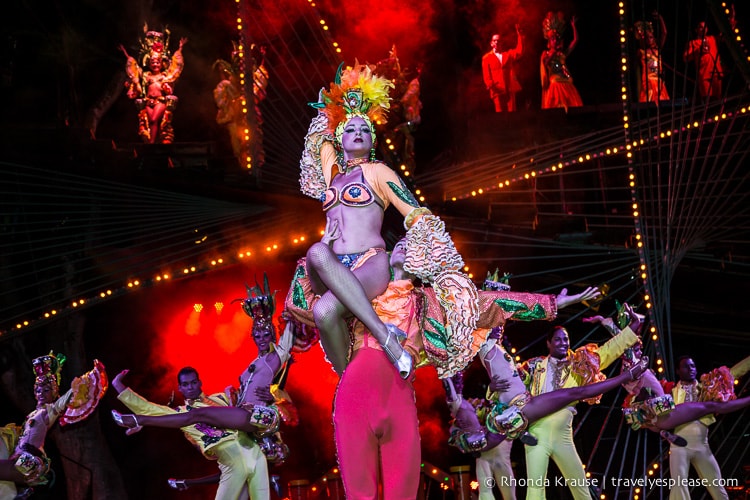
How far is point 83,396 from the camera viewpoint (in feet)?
23.8

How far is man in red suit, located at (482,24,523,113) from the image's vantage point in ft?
41.7

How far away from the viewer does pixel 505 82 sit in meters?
12.8

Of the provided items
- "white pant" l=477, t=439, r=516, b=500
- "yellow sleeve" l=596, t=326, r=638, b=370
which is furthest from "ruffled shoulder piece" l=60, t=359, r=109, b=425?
"yellow sleeve" l=596, t=326, r=638, b=370

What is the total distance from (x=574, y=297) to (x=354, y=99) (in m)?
1.54

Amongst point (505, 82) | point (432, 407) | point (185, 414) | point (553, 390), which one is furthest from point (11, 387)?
point (505, 82)

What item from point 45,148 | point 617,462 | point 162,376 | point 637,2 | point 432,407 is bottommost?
point 617,462

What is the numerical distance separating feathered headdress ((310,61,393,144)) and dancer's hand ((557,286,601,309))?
1.30 m

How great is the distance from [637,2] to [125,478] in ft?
31.0

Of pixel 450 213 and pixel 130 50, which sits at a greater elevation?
pixel 130 50

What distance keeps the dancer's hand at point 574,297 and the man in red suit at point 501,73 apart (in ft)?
25.5

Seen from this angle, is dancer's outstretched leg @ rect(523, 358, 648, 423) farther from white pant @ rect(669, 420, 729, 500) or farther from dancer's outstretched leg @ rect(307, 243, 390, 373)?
dancer's outstretched leg @ rect(307, 243, 390, 373)

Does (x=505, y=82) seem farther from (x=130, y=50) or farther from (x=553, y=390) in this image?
(x=553, y=390)

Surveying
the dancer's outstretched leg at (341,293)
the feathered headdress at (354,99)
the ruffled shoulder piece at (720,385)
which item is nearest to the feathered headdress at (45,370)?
the feathered headdress at (354,99)

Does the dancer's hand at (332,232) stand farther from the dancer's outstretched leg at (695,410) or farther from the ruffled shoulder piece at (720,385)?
the ruffled shoulder piece at (720,385)
